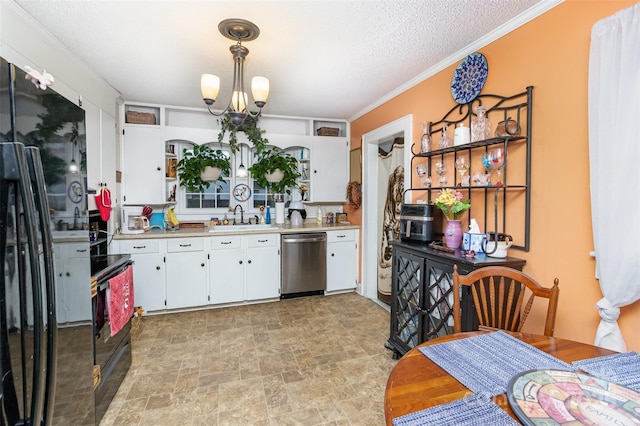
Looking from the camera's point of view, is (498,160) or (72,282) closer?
(72,282)

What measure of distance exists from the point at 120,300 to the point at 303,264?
2.14 meters

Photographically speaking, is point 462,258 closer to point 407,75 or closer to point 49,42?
point 407,75

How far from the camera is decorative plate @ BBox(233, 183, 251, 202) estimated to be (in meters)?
4.12

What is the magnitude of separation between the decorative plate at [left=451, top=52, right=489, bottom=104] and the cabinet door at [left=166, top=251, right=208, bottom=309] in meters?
3.06

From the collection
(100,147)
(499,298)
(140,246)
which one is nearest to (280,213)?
(140,246)

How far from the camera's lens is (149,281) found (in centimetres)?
324

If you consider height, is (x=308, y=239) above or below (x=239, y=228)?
below

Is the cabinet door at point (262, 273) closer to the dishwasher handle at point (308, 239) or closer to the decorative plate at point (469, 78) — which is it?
the dishwasher handle at point (308, 239)

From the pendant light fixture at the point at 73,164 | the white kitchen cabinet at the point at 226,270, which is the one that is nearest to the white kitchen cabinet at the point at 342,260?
the white kitchen cabinet at the point at 226,270

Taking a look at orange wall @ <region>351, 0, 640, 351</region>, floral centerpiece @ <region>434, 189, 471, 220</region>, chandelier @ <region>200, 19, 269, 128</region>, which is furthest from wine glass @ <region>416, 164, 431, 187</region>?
chandelier @ <region>200, 19, 269, 128</region>

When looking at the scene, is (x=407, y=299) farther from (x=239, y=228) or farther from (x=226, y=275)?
(x=239, y=228)

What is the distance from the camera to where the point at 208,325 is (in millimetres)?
3090

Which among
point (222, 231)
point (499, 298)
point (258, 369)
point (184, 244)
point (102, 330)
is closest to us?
point (499, 298)

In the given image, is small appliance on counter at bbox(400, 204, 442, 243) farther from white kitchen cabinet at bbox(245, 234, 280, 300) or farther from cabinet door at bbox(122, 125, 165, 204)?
cabinet door at bbox(122, 125, 165, 204)
